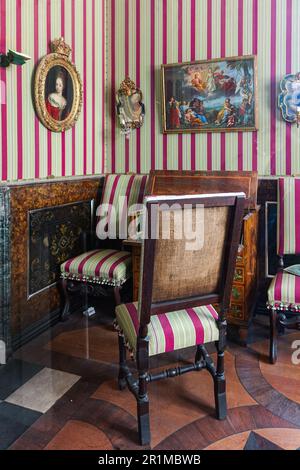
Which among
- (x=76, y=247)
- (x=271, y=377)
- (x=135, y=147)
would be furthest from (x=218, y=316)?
(x=135, y=147)

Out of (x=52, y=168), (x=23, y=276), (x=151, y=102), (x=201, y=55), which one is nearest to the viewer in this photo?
(x=23, y=276)

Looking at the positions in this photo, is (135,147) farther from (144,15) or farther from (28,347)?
(28,347)

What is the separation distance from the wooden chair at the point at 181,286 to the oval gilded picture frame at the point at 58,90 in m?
2.06

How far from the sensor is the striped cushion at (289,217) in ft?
11.3

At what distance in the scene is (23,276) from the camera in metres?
3.27

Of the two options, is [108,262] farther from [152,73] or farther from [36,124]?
[152,73]

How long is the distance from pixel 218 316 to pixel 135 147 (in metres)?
2.62

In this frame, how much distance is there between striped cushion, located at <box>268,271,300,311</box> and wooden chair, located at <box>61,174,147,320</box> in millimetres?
1315

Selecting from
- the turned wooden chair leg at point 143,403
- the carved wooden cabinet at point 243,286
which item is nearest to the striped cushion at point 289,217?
the carved wooden cabinet at point 243,286

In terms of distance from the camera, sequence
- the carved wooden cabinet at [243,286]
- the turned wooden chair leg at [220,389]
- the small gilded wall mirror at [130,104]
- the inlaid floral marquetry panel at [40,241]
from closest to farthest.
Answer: the turned wooden chair leg at [220,389]
the inlaid floral marquetry panel at [40,241]
the carved wooden cabinet at [243,286]
the small gilded wall mirror at [130,104]

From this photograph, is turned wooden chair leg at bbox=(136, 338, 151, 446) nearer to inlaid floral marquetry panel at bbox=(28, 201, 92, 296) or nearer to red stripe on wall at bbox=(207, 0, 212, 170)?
inlaid floral marquetry panel at bbox=(28, 201, 92, 296)

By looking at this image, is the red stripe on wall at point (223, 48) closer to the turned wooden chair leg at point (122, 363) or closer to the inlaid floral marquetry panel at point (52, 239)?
the inlaid floral marquetry panel at point (52, 239)

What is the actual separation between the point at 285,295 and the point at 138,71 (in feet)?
9.37

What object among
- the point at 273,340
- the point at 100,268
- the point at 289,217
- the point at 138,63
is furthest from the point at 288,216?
the point at 138,63
